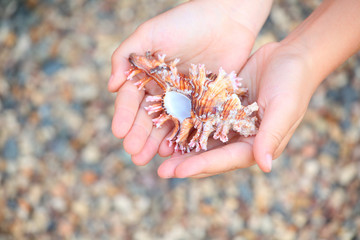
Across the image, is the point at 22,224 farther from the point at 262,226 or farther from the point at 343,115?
the point at 343,115

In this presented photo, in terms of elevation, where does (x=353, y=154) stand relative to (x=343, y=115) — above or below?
below

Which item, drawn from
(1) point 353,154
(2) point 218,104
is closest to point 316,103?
(1) point 353,154

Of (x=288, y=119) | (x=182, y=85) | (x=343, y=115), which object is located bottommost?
(x=343, y=115)

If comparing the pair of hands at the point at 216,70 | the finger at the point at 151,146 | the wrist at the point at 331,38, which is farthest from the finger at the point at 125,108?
the wrist at the point at 331,38

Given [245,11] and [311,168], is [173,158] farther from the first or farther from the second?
[311,168]

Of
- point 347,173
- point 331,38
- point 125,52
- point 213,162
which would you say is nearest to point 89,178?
point 125,52

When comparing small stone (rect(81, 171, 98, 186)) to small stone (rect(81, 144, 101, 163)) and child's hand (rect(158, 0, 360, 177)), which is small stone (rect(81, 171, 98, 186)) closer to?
small stone (rect(81, 144, 101, 163))

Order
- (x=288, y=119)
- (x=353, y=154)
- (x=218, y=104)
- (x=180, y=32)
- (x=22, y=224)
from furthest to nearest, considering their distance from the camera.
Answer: (x=353, y=154) < (x=22, y=224) < (x=180, y=32) < (x=218, y=104) < (x=288, y=119)

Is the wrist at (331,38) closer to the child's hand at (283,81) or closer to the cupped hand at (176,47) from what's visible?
the child's hand at (283,81)
